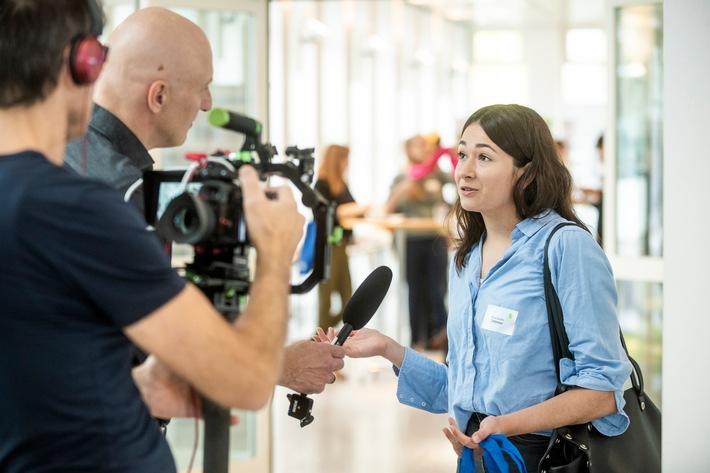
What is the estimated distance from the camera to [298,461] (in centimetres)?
470

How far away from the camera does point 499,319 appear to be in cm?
188

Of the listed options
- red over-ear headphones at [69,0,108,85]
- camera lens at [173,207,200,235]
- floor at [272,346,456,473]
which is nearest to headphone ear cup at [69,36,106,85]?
red over-ear headphones at [69,0,108,85]

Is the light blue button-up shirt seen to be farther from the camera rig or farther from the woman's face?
the camera rig

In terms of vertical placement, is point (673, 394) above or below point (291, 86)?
below

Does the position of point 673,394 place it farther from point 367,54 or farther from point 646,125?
point 367,54

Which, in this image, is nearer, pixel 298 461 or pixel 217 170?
pixel 217 170

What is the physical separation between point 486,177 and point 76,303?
1.15 metres

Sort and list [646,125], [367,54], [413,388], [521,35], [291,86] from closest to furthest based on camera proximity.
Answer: [413,388] < [646,125] < [291,86] < [367,54] < [521,35]

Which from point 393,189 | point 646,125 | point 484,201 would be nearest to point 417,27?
point 393,189

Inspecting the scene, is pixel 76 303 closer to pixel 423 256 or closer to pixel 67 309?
pixel 67 309

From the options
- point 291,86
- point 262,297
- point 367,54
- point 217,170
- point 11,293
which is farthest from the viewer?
point 367,54

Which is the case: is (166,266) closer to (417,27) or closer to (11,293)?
(11,293)

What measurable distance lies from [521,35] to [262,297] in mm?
15007

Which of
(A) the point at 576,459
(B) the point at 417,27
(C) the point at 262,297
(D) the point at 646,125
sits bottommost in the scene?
(A) the point at 576,459
